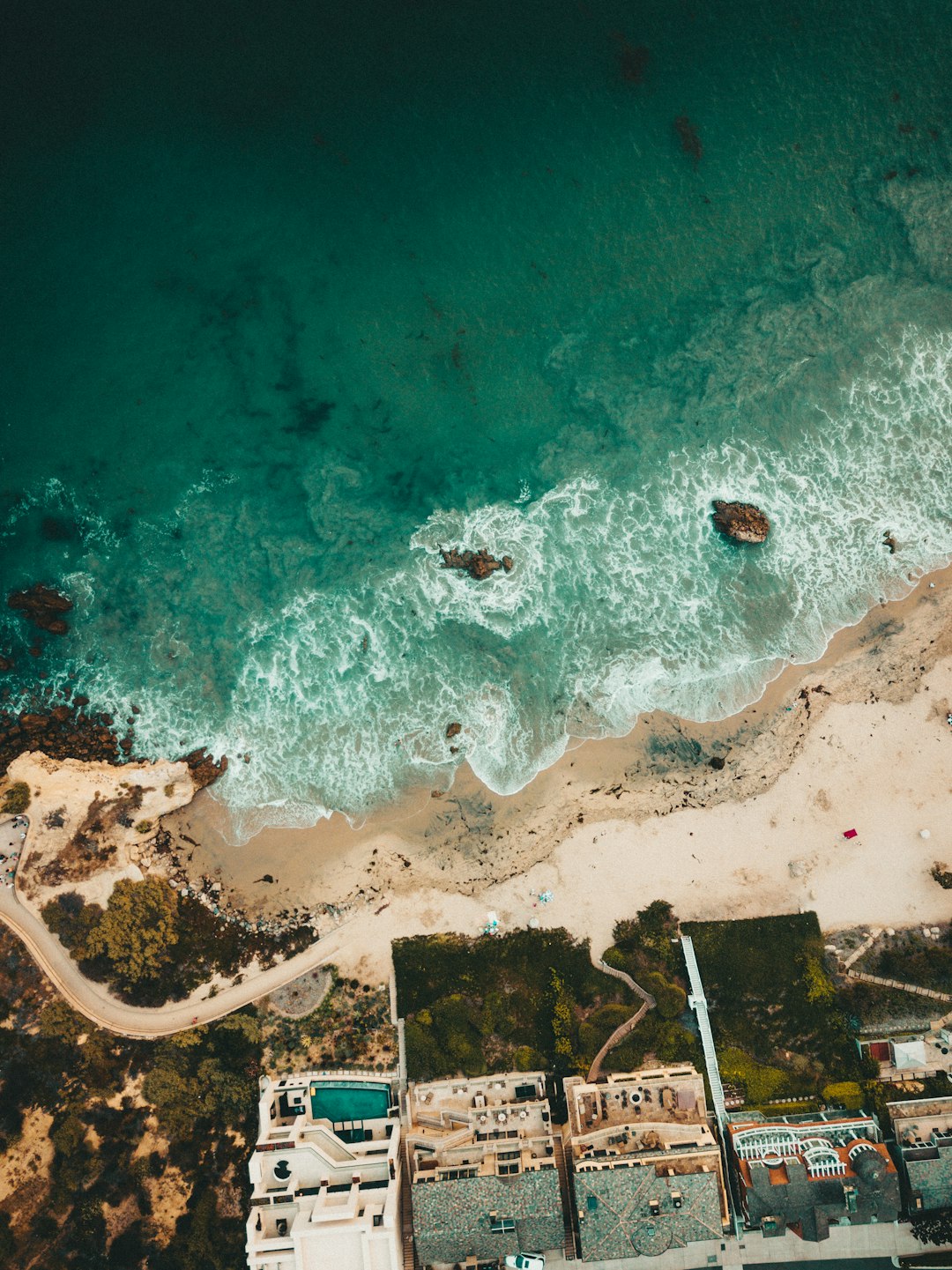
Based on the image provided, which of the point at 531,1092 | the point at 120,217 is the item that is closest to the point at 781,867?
the point at 531,1092

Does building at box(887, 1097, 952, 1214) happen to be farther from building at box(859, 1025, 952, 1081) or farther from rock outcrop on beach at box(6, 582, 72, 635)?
rock outcrop on beach at box(6, 582, 72, 635)

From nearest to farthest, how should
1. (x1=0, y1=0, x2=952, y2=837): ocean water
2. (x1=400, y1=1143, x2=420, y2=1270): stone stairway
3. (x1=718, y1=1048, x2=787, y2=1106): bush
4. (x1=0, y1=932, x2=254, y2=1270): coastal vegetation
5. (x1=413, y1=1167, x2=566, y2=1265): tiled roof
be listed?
(x1=413, y1=1167, x2=566, y2=1265): tiled roof
(x1=400, y1=1143, x2=420, y2=1270): stone stairway
(x1=0, y1=932, x2=254, y2=1270): coastal vegetation
(x1=718, y1=1048, x2=787, y2=1106): bush
(x1=0, y1=0, x2=952, y2=837): ocean water

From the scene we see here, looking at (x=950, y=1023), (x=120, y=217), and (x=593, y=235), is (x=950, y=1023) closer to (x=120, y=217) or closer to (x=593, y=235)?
(x=593, y=235)

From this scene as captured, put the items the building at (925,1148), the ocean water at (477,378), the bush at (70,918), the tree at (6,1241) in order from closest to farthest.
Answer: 1. the building at (925,1148)
2. the tree at (6,1241)
3. the bush at (70,918)
4. the ocean water at (477,378)

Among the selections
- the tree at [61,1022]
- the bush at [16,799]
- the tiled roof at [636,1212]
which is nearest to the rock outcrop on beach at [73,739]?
the bush at [16,799]

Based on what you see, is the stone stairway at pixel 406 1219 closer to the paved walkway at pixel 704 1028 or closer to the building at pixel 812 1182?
the paved walkway at pixel 704 1028

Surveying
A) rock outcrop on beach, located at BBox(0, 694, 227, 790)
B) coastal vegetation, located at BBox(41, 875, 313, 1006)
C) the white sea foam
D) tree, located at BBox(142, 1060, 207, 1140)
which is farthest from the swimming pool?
rock outcrop on beach, located at BBox(0, 694, 227, 790)

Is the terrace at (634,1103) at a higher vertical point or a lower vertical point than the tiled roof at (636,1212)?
higher
